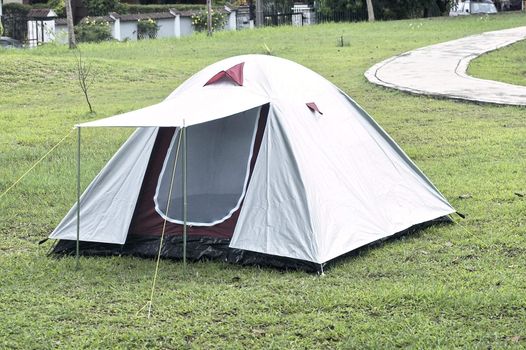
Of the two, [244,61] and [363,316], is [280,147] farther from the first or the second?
[363,316]

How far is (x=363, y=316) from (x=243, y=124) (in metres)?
2.25

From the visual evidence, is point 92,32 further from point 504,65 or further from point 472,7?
point 504,65

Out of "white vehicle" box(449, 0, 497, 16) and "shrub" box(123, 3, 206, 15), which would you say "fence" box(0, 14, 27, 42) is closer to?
"shrub" box(123, 3, 206, 15)

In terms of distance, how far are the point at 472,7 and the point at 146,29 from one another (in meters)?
15.4

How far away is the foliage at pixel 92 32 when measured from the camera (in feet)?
107

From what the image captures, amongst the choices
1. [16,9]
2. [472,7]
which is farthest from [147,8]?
[472,7]

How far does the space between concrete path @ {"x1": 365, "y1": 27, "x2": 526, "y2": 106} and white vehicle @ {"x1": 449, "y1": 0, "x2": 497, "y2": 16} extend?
1688 centimetres

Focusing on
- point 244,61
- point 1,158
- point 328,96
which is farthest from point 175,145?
point 1,158

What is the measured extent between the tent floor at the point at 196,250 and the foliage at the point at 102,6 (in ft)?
127

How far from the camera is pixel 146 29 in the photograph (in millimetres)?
37875

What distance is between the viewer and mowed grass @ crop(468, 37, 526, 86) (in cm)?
1694

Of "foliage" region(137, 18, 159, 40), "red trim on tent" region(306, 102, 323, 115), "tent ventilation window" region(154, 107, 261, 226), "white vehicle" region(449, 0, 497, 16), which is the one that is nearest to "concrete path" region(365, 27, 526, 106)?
"red trim on tent" region(306, 102, 323, 115)

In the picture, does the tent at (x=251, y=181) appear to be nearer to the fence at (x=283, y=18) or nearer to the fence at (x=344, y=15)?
the fence at (x=344, y=15)

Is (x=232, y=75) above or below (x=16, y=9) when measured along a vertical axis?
below
